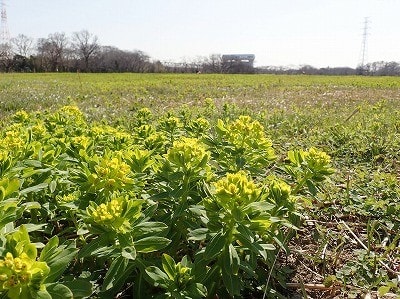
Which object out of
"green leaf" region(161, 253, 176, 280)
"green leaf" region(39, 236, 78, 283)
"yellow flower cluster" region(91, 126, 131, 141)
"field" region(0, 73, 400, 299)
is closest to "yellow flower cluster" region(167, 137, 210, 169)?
"field" region(0, 73, 400, 299)

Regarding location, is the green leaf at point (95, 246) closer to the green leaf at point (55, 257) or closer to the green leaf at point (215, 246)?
the green leaf at point (55, 257)

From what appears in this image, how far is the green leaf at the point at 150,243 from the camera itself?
1.60 metres

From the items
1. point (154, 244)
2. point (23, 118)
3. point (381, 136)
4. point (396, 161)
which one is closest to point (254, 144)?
point (154, 244)

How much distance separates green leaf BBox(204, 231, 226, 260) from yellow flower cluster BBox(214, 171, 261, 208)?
0.48 ft

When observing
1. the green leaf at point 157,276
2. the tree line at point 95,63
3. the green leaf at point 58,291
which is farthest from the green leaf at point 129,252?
the tree line at point 95,63

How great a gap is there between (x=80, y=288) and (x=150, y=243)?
0.33 metres

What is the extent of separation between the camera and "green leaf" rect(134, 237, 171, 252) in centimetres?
160

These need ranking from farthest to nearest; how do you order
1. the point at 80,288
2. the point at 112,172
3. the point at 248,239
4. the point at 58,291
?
1. the point at 112,172
2. the point at 248,239
3. the point at 80,288
4. the point at 58,291

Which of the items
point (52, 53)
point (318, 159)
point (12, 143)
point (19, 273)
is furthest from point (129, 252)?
point (52, 53)

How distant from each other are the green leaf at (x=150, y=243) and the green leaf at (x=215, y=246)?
0.58 feet

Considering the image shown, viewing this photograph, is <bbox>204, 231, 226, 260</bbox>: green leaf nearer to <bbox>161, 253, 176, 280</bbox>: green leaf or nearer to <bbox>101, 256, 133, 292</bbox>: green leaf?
<bbox>161, 253, 176, 280</bbox>: green leaf

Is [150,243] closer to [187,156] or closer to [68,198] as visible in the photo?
[187,156]

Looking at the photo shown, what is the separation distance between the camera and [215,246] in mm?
1630

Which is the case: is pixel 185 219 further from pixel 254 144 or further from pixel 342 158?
pixel 342 158
